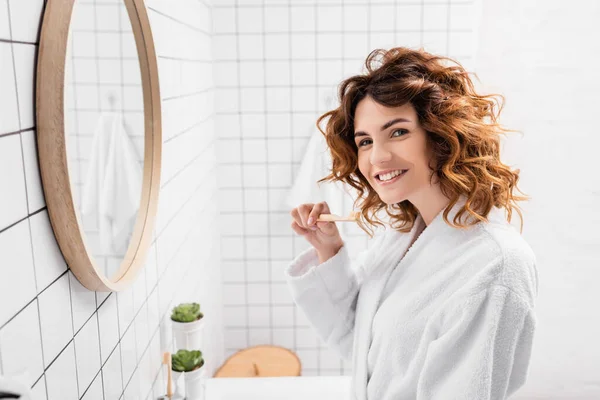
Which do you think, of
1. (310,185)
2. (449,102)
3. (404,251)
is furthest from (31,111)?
(310,185)

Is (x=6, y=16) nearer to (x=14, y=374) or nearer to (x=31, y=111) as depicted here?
(x=31, y=111)

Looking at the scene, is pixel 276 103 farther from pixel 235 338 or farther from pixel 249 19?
pixel 235 338

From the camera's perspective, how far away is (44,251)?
0.77 m

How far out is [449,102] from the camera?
3.63 feet

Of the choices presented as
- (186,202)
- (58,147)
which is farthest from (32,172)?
(186,202)

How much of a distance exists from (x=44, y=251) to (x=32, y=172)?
4.2 inches

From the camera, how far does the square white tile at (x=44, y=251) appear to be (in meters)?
0.75

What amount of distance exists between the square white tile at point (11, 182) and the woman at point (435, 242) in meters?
0.66

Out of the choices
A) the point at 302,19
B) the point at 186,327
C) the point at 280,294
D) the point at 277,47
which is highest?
the point at 302,19

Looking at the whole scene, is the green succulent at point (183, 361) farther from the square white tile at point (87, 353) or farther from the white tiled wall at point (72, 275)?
the square white tile at point (87, 353)

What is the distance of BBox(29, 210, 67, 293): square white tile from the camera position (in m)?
0.75

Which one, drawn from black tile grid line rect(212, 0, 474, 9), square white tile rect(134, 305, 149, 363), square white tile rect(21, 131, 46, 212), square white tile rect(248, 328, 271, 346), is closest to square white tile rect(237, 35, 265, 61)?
black tile grid line rect(212, 0, 474, 9)

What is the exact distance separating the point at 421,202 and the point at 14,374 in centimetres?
83

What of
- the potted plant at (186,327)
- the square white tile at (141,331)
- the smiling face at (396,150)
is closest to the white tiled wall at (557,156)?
the smiling face at (396,150)
